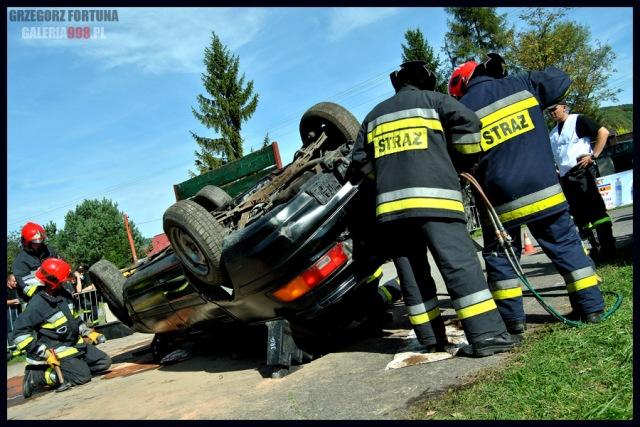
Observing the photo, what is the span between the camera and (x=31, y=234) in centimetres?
629

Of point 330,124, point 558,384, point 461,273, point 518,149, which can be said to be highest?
point 330,124

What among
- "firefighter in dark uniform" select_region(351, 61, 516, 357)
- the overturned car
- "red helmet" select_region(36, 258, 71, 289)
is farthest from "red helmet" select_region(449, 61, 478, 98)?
"red helmet" select_region(36, 258, 71, 289)

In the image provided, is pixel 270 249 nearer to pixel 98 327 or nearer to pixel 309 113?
pixel 309 113

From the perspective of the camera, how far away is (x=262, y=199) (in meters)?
4.33

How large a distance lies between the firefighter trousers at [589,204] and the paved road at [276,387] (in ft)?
1.80

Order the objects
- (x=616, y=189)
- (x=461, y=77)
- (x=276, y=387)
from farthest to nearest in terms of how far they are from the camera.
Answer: (x=616, y=189), (x=461, y=77), (x=276, y=387)

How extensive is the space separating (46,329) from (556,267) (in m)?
4.74

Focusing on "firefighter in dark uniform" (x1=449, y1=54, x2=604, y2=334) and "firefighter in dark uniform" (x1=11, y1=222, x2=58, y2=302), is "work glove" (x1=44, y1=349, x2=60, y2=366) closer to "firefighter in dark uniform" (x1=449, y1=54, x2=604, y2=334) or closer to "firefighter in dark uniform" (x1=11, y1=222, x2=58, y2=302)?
"firefighter in dark uniform" (x1=11, y1=222, x2=58, y2=302)

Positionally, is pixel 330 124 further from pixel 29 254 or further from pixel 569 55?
pixel 569 55

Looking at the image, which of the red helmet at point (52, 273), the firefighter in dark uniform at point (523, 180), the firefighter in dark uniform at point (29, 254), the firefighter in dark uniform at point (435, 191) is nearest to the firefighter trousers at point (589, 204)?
the firefighter in dark uniform at point (523, 180)

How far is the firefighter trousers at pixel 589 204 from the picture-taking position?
4836 millimetres

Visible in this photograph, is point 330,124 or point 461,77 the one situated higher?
point 330,124

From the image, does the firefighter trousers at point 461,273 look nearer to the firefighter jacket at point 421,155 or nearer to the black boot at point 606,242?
Answer: the firefighter jacket at point 421,155

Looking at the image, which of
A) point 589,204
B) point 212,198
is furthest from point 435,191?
point 212,198
